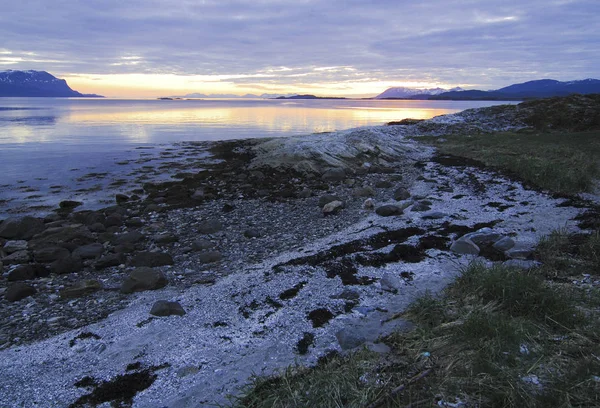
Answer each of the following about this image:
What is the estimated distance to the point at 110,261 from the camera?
9.50 m

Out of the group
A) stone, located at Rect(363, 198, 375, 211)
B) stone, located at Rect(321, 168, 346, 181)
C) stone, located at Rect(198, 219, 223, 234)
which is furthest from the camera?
stone, located at Rect(321, 168, 346, 181)

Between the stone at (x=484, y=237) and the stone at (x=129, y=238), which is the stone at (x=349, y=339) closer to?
the stone at (x=484, y=237)

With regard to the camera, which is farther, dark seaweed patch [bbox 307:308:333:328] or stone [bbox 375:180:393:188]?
stone [bbox 375:180:393:188]

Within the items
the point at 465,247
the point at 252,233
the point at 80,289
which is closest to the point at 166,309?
the point at 80,289

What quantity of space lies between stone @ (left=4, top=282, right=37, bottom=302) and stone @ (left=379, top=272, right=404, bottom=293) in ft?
24.5

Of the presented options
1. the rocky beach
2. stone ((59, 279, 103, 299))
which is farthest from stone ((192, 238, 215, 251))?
stone ((59, 279, 103, 299))

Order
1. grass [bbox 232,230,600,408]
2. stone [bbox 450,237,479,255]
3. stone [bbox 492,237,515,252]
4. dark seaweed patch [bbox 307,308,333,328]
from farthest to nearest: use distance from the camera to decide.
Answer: stone [bbox 450,237,479,255]
stone [bbox 492,237,515,252]
dark seaweed patch [bbox 307,308,333,328]
grass [bbox 232,230,600,408]

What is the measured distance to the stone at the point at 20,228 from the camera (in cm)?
1182

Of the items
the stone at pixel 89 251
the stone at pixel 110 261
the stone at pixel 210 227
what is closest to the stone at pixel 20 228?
the stone at pixel 89 251

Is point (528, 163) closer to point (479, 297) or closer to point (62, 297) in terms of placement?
point (479, 297)

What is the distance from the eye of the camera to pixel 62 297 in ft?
25.2

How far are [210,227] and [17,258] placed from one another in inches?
205

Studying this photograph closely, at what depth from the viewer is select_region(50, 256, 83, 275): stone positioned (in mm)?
Result: 9141

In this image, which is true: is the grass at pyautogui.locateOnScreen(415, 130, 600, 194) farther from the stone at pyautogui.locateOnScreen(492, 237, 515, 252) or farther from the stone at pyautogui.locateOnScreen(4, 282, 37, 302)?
the stone at pyautogui.locateOnScreen(4, 282, 37, 302)
